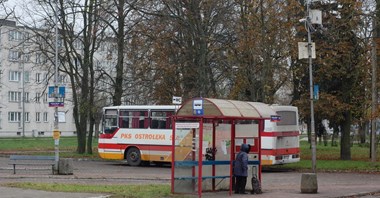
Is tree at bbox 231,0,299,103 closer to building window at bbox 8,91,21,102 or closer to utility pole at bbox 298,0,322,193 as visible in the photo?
utility pole at bbox 298,0,322,193

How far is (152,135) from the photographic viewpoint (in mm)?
35188

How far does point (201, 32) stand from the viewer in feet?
120

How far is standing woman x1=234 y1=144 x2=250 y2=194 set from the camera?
1997 centimetres

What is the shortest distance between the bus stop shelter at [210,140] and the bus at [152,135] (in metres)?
11.1

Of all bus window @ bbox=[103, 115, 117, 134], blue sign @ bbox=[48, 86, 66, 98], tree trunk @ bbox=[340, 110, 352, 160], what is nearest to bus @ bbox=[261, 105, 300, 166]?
tree trunk @ bbox=[340, 110, 352, 160]

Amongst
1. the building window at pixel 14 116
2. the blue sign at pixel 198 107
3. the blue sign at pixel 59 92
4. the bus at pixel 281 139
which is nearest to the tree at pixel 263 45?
the bus at pixel 281 139

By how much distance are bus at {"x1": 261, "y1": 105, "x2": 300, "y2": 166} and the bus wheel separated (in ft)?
25.0

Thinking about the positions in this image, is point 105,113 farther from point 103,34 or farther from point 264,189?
point 264,189

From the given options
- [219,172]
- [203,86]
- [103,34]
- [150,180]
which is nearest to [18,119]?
[103,34]

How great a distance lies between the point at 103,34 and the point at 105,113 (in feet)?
22.7

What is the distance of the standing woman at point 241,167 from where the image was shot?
20.0 meters

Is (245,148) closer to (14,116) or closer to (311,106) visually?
(311,106)

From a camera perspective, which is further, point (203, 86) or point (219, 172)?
point (203, 86)

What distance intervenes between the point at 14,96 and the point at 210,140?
3229 inches
